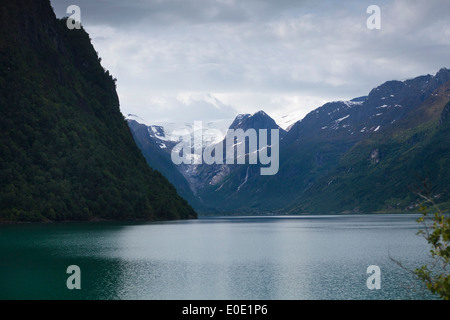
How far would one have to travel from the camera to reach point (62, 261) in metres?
93.1

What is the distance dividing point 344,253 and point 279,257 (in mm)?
15033

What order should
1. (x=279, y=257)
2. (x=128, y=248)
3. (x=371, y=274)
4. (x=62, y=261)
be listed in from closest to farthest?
(x=371, y=274), (x=62, y=261), (x=279, y=257), (x=128, y=248)

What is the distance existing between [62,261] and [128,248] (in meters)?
27.3

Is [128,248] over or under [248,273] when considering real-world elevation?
over
